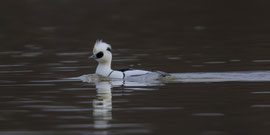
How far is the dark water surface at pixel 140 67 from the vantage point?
1473 centimetres

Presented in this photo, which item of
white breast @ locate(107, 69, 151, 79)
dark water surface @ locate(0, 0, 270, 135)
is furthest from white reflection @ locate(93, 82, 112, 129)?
white breast @ locate(107, 69, 151, 79)

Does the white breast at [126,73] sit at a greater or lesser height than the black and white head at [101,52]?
lesser

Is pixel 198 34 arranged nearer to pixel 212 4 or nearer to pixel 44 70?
pixel 44 70

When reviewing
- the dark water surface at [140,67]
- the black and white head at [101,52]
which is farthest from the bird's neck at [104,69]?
the dark water surface at [140,67]

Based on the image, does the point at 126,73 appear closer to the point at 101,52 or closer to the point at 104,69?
the point at 104,69

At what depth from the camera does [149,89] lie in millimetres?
19469

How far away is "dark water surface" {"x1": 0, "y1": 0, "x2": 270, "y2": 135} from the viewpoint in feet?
48.3

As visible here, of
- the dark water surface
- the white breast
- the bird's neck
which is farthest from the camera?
the bird's neck

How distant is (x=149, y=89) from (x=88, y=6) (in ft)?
120

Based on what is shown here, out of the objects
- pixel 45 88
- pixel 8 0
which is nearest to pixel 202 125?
pixel 45 88

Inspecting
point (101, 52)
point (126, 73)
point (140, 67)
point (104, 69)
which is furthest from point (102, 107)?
point (140, 67)

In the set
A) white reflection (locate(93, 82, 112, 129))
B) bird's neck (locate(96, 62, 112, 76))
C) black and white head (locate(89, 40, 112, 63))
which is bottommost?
white reflection (locate(93, 82, 112, 129))

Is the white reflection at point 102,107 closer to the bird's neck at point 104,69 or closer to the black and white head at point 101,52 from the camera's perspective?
the bird's neck at point 104,69

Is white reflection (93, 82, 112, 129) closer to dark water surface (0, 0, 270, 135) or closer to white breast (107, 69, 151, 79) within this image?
dark water surface (0, 0, 270, 135)
